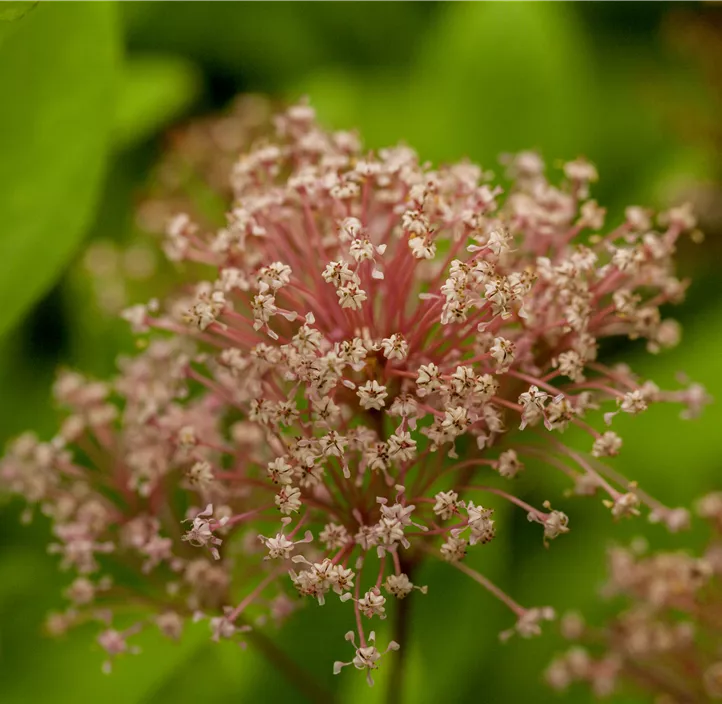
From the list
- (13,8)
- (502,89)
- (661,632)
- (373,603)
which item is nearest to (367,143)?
(502,89)

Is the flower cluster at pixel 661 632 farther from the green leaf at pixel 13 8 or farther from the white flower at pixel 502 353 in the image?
the green leaf at pixel 13 8

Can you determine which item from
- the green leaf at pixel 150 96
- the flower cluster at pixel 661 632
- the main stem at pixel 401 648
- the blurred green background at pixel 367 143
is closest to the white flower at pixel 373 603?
the main stem at pixel 401 648

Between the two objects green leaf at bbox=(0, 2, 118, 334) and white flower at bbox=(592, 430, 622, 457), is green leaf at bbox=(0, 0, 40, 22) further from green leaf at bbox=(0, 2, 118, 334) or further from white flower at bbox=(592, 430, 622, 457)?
white flower at bbox=(592, 430, 622, 457)

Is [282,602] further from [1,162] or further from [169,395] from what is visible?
[1,162]

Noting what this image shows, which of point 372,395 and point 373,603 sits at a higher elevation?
point 372,395

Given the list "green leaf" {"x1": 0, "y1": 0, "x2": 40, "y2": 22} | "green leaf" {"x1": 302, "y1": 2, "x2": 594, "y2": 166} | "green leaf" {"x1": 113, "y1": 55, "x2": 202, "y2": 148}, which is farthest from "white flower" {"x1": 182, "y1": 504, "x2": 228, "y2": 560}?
"green leaf" {"x1": 113, "y1": 55, "x2": 202, "y2": 148}

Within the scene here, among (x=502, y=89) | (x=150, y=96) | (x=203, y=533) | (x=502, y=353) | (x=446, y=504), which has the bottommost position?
(x=203, y=533)

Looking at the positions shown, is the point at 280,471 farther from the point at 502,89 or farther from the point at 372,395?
the point at 502,89
